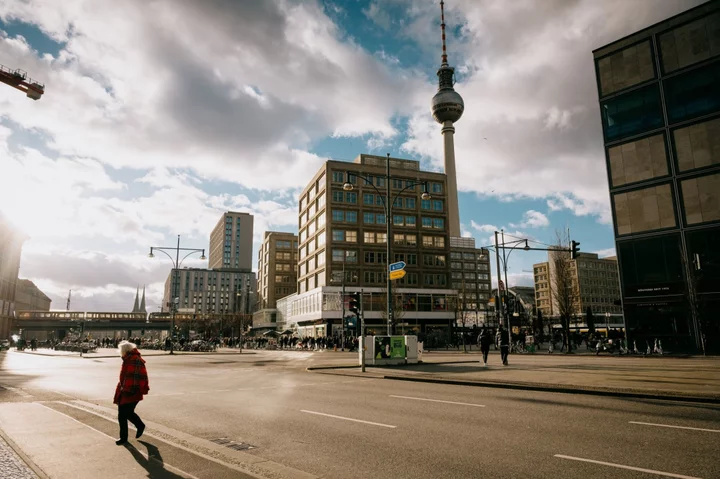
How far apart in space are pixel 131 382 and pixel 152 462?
Result: 1880 mm

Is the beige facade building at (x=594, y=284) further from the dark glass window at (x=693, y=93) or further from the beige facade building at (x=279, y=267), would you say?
the dark glass window at (x=693, y=93)

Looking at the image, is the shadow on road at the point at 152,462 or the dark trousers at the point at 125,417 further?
the dark trousers at the point at 125,417

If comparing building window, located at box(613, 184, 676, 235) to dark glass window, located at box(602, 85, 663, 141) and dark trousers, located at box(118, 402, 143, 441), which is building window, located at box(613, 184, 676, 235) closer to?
dark glass window, located at box(602, 85, 663, 141)

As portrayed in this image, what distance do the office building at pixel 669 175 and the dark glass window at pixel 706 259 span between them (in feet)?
0.18

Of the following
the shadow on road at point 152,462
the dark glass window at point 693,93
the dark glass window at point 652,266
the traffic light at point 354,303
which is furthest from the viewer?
the dark glass window at point 652,266

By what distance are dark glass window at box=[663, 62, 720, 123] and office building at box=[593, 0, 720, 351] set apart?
6cm

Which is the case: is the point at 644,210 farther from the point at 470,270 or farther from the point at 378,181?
the point at 470,270

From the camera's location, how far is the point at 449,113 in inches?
4828

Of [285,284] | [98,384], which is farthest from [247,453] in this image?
[285,284]

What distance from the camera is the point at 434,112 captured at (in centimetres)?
12438

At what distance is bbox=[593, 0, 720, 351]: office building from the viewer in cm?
3200

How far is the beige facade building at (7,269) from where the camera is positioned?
107750 millimetres

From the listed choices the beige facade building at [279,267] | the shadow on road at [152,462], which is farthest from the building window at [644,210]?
the beige facade building at [279,267]

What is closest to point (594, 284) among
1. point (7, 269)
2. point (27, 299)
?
point (7, 269)
